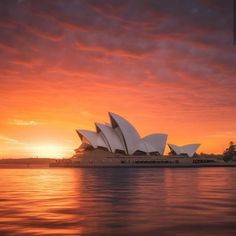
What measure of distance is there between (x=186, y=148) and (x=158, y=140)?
2001 centimetres

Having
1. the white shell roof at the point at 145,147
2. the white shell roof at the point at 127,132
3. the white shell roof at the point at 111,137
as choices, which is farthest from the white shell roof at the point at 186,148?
the white shell roof at the point at 111,137

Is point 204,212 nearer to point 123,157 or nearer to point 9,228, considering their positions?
point 9,228

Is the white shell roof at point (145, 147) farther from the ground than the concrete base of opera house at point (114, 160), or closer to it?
farther from the ground

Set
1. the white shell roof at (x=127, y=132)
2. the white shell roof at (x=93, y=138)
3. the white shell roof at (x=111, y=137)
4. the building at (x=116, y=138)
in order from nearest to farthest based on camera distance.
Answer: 1. the white shell roof at (x=127, y=132)
2. the building at (x=116, y=138)
3. the white shell roof at (x=111, y=137)
4. the white shell roof at (x=93, y=138)

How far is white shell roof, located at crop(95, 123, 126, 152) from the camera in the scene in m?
120

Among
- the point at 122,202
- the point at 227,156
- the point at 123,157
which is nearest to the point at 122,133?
the point at 123,157

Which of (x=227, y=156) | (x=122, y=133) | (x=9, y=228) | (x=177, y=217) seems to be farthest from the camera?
(x=227, y=156)

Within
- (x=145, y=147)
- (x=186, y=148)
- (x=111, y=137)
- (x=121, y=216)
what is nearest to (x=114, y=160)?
A: (x=111, y=137)

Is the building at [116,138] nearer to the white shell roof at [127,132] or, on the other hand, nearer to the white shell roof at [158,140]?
the white shell roof at [127,132]

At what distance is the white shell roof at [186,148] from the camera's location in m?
151

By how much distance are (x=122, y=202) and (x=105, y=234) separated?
32.6 feet

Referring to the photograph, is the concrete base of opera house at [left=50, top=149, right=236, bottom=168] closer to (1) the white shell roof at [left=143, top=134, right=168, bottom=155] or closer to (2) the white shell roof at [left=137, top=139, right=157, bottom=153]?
(2) the white shell roof at [left=137, top=139, right=157, bottom=153]

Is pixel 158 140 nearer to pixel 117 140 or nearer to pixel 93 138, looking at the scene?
pixel 117 140

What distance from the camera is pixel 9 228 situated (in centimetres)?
1572
